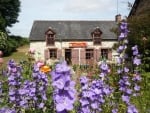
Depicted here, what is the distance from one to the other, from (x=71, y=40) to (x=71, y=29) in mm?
2086

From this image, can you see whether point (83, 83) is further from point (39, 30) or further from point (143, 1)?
point (39, 30)

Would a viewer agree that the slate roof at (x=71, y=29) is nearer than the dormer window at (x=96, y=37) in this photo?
Yes

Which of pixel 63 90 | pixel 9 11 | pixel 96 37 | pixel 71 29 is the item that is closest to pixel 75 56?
pixel 96 37

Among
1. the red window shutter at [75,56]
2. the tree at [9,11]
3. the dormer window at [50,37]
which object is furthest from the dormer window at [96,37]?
the tree at [9,11]

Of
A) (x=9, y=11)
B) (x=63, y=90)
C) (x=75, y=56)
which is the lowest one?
(x=75, y=56)

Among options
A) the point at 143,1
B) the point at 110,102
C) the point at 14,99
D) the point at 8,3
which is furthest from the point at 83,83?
the point at 8,3

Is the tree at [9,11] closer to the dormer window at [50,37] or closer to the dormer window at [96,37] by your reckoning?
the dormer window at [50,37]

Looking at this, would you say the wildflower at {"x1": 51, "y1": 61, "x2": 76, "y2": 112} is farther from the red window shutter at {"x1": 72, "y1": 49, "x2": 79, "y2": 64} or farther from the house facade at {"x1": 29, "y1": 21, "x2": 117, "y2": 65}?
the house facade at {"x1": 29, "y1": 21, "x2": 117, "y2": 65}

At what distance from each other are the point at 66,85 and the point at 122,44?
13.3 feet

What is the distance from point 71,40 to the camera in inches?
1885

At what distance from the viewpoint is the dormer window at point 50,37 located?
48.2m

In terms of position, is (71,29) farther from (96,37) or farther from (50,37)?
(96,37)

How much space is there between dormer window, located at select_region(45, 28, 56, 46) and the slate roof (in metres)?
0.43

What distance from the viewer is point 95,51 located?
47.8 meters
